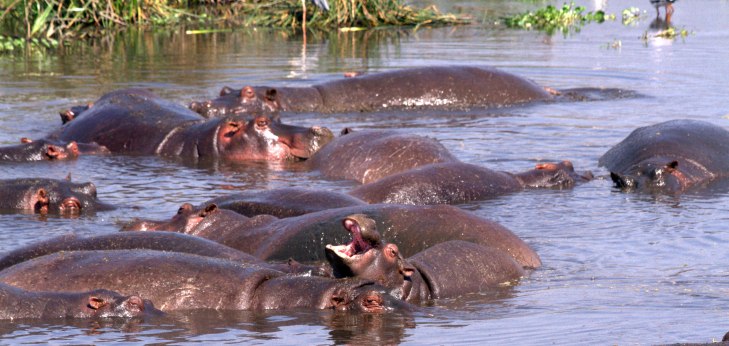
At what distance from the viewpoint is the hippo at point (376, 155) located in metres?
9.06

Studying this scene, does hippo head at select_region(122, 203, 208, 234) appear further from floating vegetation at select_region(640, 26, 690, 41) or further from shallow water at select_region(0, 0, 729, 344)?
floating vegetation at select_region(640, 26, 690, 41)

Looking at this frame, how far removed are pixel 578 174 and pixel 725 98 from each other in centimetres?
479

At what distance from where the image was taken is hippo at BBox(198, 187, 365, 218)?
7.07m

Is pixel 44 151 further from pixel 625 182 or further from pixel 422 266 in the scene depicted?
pixel 422 266

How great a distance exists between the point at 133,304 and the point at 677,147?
204 inches

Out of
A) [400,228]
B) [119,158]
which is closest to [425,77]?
[119,158]

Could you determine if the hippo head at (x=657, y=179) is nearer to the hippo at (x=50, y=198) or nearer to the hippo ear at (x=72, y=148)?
the hippo at (x=50, y=198)

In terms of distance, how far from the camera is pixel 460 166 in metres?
8.46

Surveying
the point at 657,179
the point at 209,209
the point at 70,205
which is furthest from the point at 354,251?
the point at 657,179

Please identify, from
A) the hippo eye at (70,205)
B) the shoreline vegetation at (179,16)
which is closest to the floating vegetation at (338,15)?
the shoreline vegetation at (179,16)

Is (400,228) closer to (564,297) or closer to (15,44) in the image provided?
(564,297)

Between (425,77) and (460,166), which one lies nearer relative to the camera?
(460,166)

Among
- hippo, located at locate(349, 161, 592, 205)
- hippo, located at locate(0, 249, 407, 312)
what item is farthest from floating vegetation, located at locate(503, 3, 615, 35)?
hippo, located at locate(0, 249, 407, 312)

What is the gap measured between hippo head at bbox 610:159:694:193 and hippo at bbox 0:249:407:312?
3.78 metres
